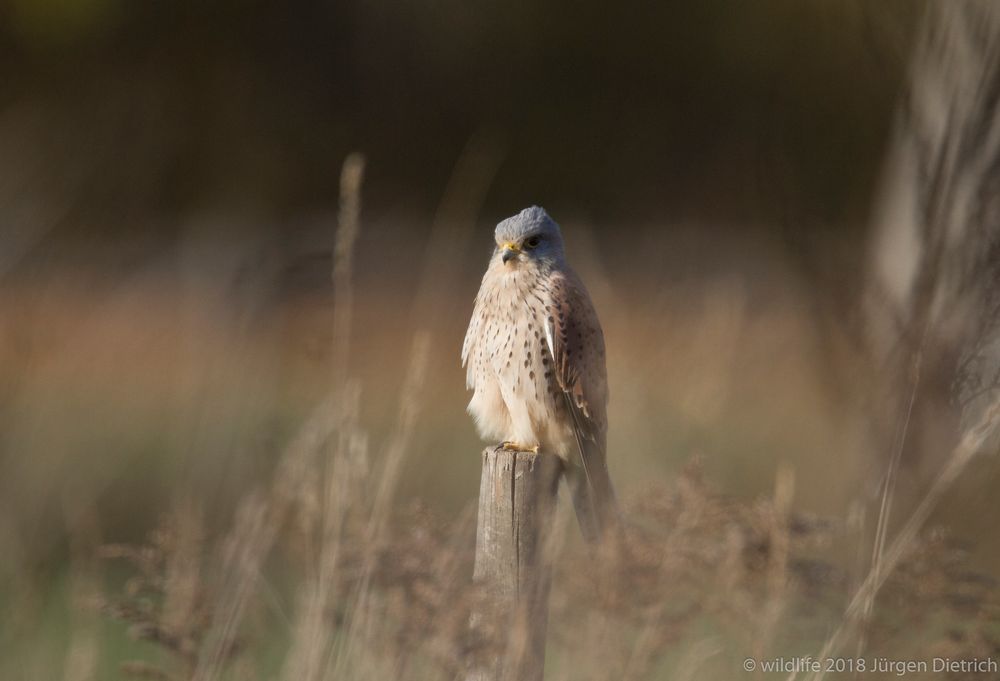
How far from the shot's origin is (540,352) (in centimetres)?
332

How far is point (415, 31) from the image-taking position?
51.2 feet

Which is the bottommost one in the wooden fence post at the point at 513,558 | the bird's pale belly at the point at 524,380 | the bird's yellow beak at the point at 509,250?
the wooden fence post at the point at 513,558

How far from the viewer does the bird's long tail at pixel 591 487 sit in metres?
2.83

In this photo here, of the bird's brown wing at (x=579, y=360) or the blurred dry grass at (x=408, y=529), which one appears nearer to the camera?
the blurred dry grass at (x=408, y=529)

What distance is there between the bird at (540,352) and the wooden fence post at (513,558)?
0.56 m

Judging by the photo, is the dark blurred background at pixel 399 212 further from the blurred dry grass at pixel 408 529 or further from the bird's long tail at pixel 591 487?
the bird's long tail at pixel 591 487

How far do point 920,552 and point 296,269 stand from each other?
3.28 m

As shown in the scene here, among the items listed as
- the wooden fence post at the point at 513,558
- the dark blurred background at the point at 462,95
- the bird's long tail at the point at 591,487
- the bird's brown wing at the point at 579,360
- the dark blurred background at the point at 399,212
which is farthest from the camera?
the dark blurred background at the point at 462,95

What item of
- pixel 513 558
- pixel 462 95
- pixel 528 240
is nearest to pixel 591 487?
pixel 513 558

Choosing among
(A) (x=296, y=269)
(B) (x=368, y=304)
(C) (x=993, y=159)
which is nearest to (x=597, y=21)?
(B) (x=368, y=304)

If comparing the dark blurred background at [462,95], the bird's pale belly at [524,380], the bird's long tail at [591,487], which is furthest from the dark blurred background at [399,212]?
the bird's long tail at [591,487]

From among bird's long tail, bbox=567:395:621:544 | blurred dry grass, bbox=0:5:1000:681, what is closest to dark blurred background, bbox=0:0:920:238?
blurred dry grass, bbox=0:5:1000:681

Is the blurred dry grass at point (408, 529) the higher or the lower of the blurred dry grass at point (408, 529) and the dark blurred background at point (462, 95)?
the lower

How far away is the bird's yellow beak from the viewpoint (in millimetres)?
3390
